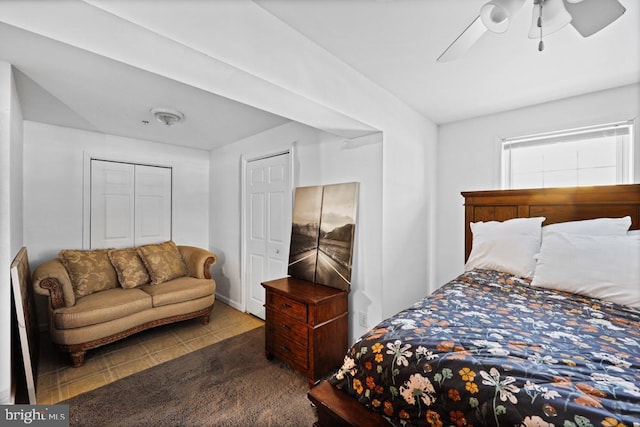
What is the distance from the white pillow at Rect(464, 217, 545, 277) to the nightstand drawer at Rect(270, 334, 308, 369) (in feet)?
5.27

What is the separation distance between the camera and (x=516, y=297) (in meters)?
1.75

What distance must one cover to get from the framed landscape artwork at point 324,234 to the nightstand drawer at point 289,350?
1.94 ft

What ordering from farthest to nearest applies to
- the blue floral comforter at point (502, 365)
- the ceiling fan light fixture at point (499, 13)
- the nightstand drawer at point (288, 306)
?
the nightstand drawer at point (288, 306) → the ceiling fan light fixture at point (499, 13) → the blue floral comforter at point (502, 365)

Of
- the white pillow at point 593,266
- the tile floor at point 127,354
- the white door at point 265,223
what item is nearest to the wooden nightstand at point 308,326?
the white door at point 265,223

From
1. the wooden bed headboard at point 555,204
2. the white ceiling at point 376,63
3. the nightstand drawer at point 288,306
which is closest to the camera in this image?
the white ceiling at point 376,63

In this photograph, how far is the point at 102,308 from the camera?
2523 millimetres

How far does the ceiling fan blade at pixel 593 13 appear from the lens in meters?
1.11

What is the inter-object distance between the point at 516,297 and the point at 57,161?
15.1ft

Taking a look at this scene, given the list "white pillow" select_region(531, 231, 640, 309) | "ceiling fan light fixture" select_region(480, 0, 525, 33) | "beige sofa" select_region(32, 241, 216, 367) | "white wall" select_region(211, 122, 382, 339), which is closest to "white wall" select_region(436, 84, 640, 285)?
"white pillow" select_region(531, 231, 640, 309)

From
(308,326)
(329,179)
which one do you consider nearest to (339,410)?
(308,326)

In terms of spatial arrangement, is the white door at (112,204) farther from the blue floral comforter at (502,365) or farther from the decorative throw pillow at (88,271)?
the blue floral comforter at (502,365)

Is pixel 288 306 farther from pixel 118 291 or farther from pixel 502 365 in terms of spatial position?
pixel 118 291

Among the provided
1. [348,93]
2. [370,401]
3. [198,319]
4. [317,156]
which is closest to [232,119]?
[317,156]

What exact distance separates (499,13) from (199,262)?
11.7ft
